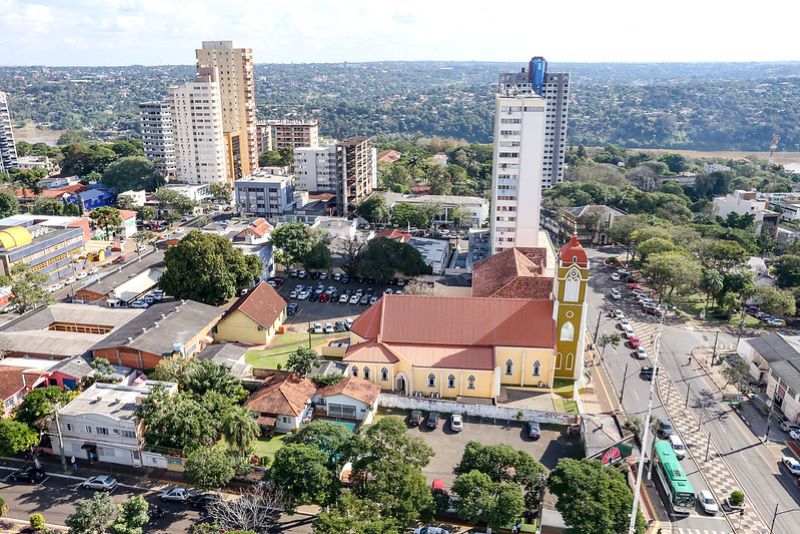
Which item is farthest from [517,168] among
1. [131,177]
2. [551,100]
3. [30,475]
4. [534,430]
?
[131,177]

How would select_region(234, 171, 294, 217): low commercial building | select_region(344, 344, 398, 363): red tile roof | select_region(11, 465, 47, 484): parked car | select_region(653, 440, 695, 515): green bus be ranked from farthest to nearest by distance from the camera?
select_region(234, 171, 294, 217): low commercial building
select_region(344, 344, 398, 363): red tile roof
select_region(11, 465, 47, 484): parked car
select_region(653, 440, 695, 515): green bus

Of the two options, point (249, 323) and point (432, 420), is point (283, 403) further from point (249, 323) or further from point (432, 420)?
point (249, 323)

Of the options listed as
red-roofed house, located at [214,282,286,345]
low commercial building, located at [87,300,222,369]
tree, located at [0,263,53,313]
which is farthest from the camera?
tree, located at [0,263,53,313]

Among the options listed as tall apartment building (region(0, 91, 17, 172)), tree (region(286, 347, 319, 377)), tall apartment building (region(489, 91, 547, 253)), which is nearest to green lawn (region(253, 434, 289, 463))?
tree (region(286, 347, 319, 377))

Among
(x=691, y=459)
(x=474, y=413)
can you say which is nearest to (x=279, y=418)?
(x=474, y=413)

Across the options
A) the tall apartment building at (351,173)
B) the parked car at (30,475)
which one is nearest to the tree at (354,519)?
the parked car at (30,475)

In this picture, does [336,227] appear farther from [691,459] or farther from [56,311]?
[691,459]

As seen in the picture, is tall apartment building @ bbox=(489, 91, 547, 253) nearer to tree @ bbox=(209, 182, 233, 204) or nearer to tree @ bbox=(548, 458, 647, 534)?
tree @ bbox=(548, 458, 647, 534)
